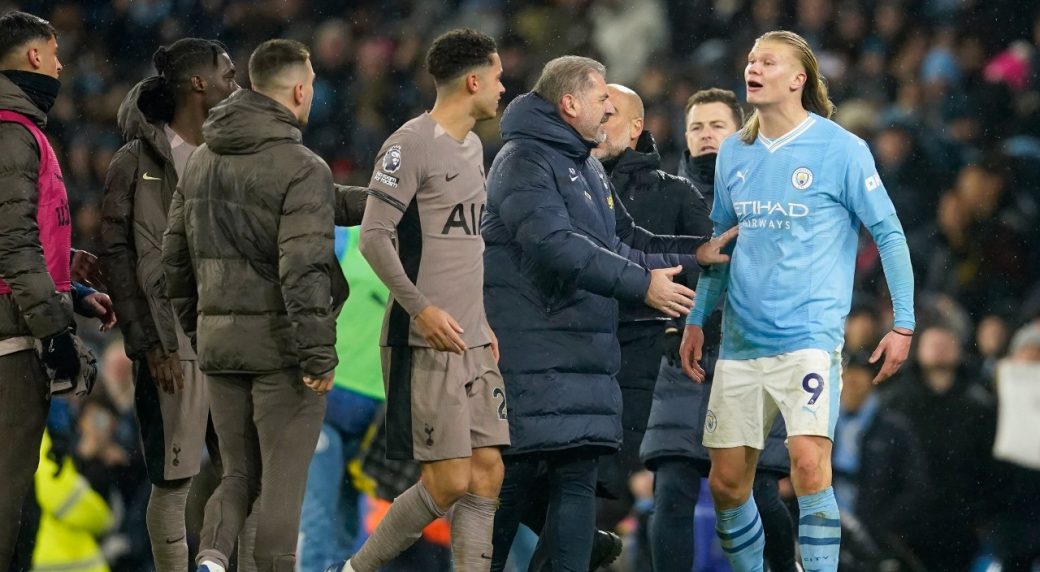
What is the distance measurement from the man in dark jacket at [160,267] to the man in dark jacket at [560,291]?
90cm

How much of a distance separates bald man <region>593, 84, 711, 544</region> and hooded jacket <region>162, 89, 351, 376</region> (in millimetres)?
1405

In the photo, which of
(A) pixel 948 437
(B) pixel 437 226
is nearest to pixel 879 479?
(A) pixel 948 437

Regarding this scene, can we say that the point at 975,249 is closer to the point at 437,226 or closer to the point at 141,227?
the point at 437,226

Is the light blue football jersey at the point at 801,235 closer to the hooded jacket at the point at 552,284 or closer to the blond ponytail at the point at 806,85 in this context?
the blond ponytail at the point at 806,85

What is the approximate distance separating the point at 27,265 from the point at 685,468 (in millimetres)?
2162

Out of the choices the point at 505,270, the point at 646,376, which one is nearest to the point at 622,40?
the point at 646,376

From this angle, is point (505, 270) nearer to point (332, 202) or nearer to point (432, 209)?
point (432, 209)

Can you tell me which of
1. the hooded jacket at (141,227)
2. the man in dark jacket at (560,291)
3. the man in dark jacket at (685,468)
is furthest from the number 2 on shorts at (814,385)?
the hooded jacket at (141,227)

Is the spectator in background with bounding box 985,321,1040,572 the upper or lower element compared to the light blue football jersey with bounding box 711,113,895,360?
lower

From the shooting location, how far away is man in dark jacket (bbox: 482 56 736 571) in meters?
4.50

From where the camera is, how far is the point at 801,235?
4500 mm

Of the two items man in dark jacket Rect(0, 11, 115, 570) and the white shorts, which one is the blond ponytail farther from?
man in dark jacket Rect(0, 11, 115, 570)

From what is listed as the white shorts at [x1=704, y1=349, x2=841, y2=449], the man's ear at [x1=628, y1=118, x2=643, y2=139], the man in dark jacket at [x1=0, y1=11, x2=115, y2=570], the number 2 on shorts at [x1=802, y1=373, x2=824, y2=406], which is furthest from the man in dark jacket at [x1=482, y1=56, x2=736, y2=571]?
the man in dark jacket at [x1=0, y1=11, x2=115, y2=570]

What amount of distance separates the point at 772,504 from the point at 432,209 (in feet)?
5.47
